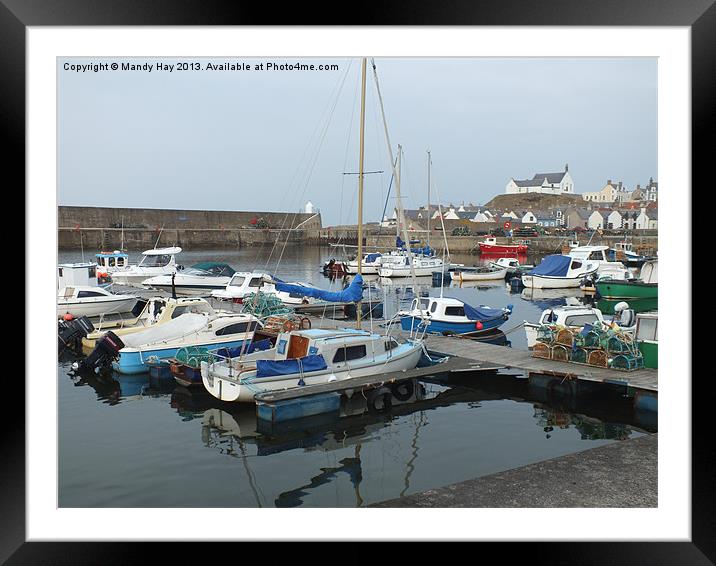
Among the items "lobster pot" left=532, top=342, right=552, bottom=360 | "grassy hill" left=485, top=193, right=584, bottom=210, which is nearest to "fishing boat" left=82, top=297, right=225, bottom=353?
"lobster pot" left=532, top=342, right=552, bottom=360

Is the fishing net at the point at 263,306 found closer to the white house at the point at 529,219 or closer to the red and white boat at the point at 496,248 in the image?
the red and white boat at the point at 496,248

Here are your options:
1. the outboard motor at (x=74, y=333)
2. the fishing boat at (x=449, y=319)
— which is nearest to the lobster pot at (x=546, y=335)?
the fishing boat at (x=449, y=319)

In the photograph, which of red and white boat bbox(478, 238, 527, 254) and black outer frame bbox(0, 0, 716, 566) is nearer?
black outer frame bbox(0, 0, 716, 566)

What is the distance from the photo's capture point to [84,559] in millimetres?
5125

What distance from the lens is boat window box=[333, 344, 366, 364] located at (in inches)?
455

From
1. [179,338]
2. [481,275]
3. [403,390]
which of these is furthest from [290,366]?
[481,275]

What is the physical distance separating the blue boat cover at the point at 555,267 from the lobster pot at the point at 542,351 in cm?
2088

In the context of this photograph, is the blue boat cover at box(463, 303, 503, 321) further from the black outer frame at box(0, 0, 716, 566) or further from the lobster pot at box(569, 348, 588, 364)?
the black outer frame at box(0, 0, 716, 566)

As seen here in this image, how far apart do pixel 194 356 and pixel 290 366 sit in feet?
9.58

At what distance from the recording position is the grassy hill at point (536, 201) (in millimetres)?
93438

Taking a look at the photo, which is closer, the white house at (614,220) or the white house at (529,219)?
the white house at (614,220)

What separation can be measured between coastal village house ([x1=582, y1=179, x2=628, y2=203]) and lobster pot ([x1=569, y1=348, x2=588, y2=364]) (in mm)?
83155

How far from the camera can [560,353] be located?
12695 mm
